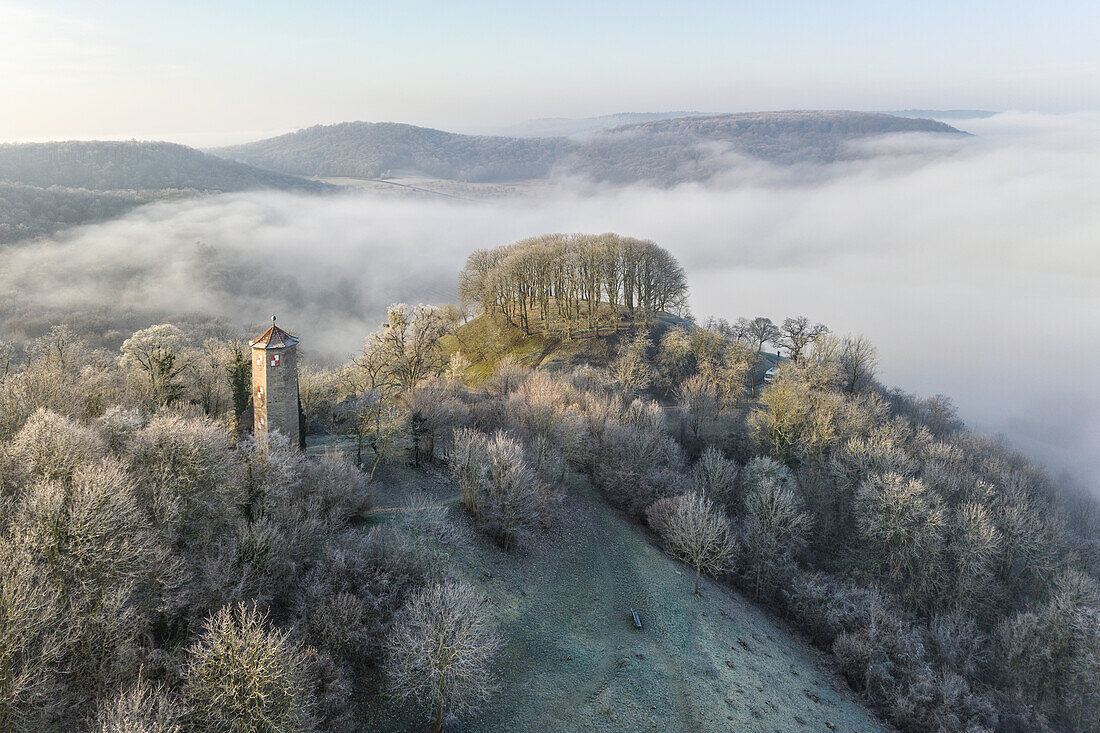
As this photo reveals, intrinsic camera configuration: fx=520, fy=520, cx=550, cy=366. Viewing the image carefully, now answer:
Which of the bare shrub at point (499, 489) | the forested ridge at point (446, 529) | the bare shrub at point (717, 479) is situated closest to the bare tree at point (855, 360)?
the forested ridge at point (446, 529)

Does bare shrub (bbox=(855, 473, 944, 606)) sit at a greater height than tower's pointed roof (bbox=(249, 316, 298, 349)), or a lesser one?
lesser

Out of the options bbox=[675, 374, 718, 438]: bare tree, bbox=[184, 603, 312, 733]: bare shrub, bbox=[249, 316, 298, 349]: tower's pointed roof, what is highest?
bbox=[249, 316, 298, 349]: tower's pointed roof

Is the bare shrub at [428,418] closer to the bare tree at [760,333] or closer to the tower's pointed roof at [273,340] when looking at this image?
Answer: the tower's pointed roof at [273,340]

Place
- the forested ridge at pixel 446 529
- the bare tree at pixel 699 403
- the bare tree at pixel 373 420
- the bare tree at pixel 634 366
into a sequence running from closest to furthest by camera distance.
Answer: the forested ridge at pixel 446 529 → the bare tree at pixel 373 420 → the bare tree at pixel 699 403 → the bare tree at pixel 634 366

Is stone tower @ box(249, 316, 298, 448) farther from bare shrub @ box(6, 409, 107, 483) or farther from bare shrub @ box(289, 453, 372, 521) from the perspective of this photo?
bare shrub @ box(6, 409, 107, 483)

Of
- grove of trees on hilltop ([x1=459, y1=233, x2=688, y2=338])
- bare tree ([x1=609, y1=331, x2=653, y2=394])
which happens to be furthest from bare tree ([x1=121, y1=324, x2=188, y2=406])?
bare tree ([x1=609, y1=331, x2=653, y2=394])

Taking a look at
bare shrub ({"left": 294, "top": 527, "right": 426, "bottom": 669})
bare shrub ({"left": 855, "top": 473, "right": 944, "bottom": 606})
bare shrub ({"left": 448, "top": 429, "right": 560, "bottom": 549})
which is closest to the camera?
bare shrub ({"left": 294, "top": 527, "right": 426, "bottom": 669})

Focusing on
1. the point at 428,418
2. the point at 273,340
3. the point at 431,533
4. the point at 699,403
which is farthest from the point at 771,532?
the point at 273,340
